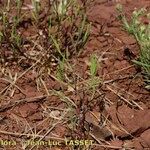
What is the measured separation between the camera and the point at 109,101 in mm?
1877

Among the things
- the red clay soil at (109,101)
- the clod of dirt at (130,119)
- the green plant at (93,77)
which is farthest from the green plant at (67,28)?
the clod of dirt at (130,119)

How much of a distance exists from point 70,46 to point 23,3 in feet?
1.71

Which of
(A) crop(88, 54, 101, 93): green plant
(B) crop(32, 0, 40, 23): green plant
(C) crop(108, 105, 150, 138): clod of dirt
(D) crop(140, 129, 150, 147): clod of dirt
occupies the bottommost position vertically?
(D) crop(140, 129, 150, 147): clod of dirt

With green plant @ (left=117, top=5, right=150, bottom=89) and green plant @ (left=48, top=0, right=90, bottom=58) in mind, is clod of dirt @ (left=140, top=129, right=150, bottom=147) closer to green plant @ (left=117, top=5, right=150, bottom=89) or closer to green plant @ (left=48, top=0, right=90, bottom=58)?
green plant @ (left=117, top=5, right=150, bottom=89)

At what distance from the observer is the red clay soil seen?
1747mm

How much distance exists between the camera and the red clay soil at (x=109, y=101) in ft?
5.73

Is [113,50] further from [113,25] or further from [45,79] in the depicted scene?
[45,79]

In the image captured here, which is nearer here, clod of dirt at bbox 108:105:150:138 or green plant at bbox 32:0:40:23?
clod of dirt at bbox 108:105:150:138

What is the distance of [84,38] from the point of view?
2115 mm

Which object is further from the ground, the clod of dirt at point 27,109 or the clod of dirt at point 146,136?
the clod of dirt at point 27,109

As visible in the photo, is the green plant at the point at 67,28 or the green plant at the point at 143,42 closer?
the green plant at the point at 143,42

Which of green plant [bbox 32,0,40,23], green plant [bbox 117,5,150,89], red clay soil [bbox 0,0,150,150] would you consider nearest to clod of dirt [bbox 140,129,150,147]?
red clay soil [bbox 0,0,150,150]

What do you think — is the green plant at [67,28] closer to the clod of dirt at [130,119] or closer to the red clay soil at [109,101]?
the red clay soil at [109,101]

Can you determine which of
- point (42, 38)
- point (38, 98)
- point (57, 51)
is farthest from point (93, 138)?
point (42, 38)
